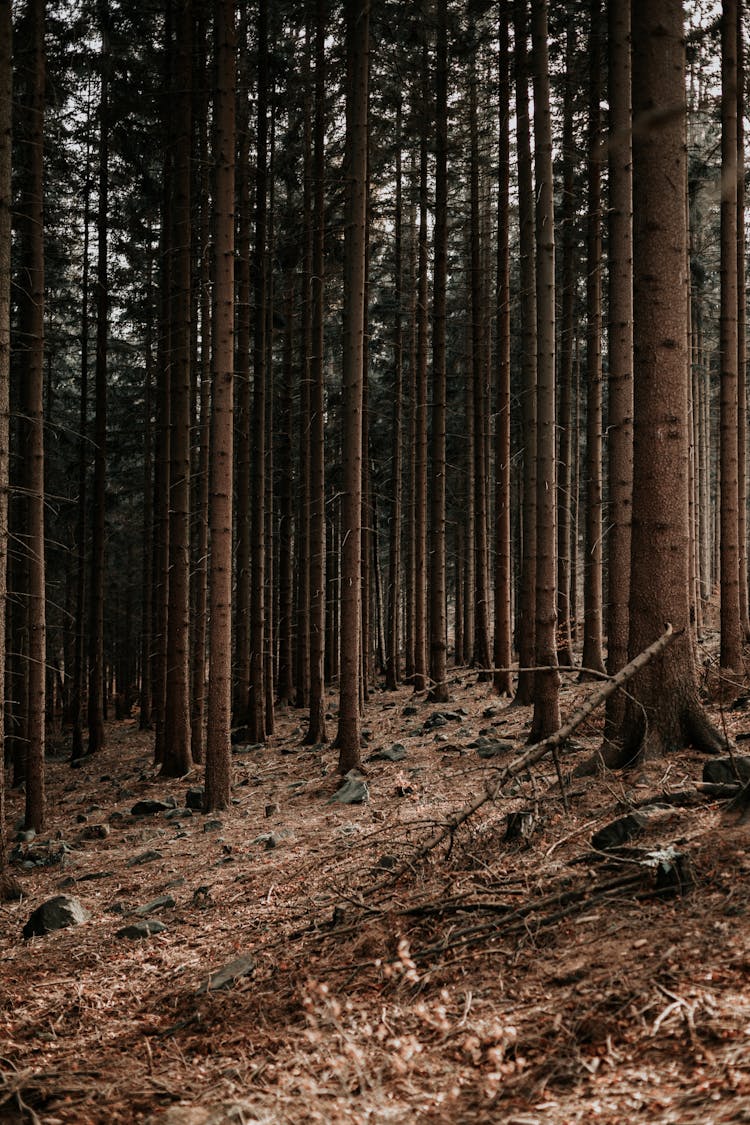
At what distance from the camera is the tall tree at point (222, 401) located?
36.2 feet

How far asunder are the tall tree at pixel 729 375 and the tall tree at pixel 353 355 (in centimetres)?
542

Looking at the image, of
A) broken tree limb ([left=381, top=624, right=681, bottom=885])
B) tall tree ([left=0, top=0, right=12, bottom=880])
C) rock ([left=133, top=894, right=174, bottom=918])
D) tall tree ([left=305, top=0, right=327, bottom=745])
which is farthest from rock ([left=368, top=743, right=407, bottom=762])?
broken tree limb ([left=381, top=624, right=681, bottom=885])

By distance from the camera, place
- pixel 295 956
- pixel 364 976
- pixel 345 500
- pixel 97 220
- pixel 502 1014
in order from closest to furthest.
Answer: pixel 502 1014, pixel 364 976, pixel 295 956, pixel 345 500, pixel 97 220

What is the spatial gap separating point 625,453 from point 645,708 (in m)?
4.40

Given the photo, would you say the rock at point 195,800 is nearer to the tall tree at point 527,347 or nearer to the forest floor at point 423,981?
the forest floor at point 423,981

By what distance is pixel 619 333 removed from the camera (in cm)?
1065

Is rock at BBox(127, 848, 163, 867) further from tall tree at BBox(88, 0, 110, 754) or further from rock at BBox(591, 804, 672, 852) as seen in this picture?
tall tree at BBox(88, 0, 110, 754)

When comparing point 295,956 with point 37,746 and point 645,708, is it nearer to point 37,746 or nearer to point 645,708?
point 645,708

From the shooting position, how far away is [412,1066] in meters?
3.62

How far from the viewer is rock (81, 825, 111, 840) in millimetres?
11500

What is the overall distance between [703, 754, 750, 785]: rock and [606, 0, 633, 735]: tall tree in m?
4.04

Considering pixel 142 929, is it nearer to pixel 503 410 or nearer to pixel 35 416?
pixel 35 416

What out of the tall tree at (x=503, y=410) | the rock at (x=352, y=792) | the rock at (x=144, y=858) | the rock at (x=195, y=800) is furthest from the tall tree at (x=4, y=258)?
the tall tree at (x=503, y=410)

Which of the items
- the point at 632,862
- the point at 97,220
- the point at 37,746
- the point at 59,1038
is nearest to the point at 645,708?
the point at 632,862
